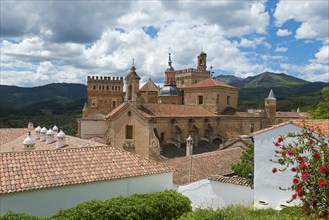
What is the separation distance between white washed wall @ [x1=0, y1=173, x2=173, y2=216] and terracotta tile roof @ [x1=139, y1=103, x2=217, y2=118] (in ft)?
49.1

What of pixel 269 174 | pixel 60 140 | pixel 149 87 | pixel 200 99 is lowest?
pixel 269 174

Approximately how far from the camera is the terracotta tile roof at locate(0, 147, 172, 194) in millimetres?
12750

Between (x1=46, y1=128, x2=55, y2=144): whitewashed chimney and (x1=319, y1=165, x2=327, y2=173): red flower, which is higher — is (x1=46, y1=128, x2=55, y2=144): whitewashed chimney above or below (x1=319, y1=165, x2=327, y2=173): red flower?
below

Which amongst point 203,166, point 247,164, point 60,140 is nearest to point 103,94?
point 60,140

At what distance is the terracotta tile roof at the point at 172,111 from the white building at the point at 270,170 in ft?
53.0

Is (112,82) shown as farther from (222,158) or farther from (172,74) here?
(222,158)

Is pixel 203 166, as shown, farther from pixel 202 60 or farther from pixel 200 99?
pixel 202 60

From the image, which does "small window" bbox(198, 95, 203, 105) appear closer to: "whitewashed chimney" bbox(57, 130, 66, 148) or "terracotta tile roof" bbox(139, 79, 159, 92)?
"terracotta tile roof" bbox(139, 79, 159, 92)

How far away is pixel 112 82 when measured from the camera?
56625mm

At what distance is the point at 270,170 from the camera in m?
15.1

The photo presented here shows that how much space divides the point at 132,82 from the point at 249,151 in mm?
16855

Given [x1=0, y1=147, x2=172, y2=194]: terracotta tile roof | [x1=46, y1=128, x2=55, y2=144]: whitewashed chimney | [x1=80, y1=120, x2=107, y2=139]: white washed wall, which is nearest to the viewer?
[x1=0, y1=147, x2=172, y2=194]: terracotta tile roof

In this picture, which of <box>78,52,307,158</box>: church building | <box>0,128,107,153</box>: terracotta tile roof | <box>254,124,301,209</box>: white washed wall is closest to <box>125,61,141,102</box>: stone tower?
<box>78,52,307,158</box>: church building

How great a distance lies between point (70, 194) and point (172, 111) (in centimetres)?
2027
